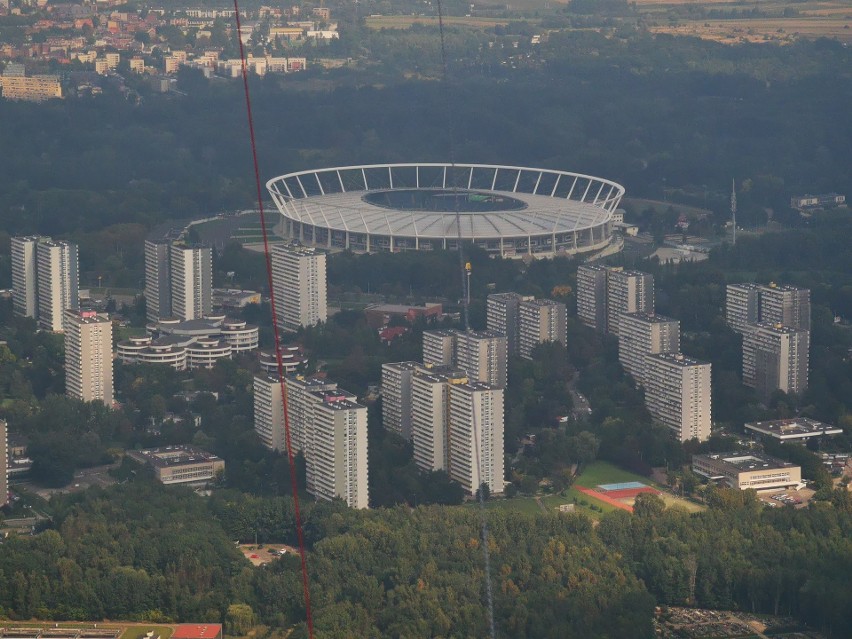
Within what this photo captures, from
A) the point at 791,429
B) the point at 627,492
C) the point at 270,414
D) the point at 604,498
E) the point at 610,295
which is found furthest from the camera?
the point at 610,295

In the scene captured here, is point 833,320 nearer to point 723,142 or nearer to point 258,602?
point 258,602

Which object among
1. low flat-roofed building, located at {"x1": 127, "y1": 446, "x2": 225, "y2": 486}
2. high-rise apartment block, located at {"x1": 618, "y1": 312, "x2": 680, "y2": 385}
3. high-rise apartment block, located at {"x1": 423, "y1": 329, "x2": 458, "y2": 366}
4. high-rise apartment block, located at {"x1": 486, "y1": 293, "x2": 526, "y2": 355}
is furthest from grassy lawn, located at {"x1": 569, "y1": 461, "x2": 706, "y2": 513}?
high-rise apartment block, located at {"x1": 486, "y1": 293, "x2": 526, "y2": 355}

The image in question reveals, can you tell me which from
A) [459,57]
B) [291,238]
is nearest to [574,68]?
[459,57]

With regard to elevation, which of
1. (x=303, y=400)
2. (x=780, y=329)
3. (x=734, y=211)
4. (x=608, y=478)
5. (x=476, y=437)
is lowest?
(x=734, y=211)

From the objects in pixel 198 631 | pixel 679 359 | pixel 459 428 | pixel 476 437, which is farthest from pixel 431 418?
pixel 198 631

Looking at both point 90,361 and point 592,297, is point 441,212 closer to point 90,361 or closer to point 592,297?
point 592,297

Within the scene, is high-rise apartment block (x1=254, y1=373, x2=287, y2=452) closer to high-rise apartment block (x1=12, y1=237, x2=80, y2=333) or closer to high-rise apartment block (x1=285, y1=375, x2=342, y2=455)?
high-rise apartment block (x1=285, y1=375, x2=342, y2=455)

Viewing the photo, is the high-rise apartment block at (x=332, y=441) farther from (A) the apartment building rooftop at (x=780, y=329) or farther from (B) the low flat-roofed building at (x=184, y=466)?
(A) the apartment building rooftop at (x=780, y=329)
